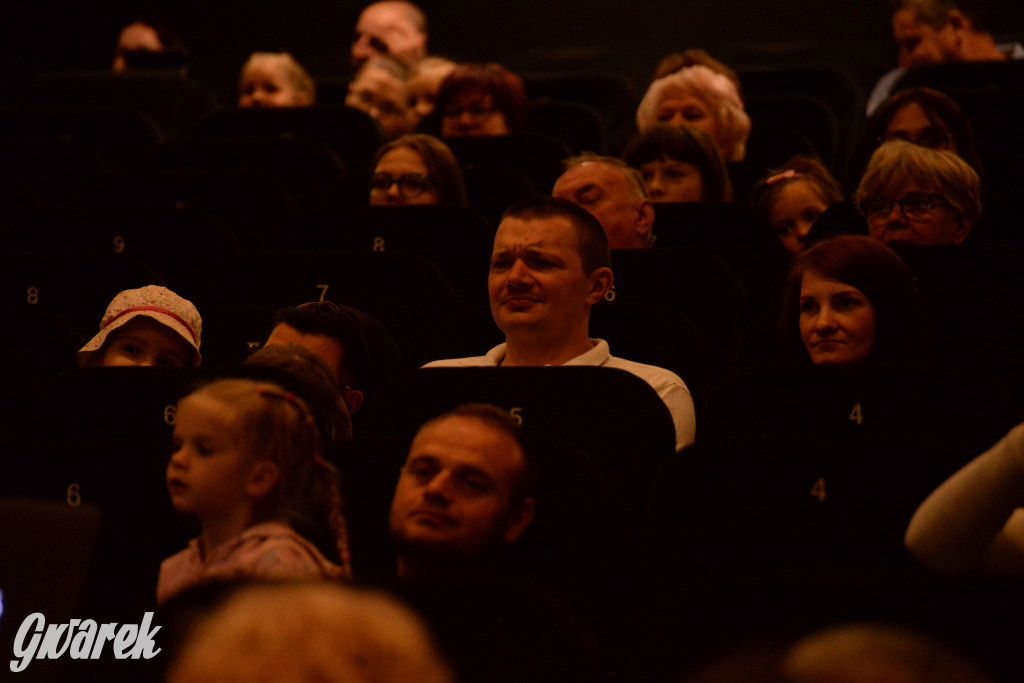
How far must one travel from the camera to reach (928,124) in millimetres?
2854

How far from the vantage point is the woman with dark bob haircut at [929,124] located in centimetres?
280

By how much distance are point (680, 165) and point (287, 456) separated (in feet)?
5.30

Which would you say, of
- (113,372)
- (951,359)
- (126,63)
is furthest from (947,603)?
(126,63)

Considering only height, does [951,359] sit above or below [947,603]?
above

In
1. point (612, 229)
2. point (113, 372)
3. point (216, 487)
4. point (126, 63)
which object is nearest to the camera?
point (216, 487)

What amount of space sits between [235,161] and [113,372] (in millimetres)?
1623

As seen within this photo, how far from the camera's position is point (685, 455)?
1522 mm

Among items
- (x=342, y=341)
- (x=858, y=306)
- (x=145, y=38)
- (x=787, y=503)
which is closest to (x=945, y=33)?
(x=858, y=306)

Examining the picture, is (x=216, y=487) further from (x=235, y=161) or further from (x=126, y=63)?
(x=126, y=63)

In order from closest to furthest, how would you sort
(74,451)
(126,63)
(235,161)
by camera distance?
1. (74,451)
2. (235,161)
3. (126,63)

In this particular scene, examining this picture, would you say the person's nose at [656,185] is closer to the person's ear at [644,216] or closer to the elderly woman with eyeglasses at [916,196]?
the person's ear at [644,216]

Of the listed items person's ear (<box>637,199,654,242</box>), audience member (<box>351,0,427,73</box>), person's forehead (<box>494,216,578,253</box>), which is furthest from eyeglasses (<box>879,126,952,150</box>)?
audience member (<box>351,0,427,73</box>)

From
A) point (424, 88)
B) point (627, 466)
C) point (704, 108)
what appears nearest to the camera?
point (627, 466)

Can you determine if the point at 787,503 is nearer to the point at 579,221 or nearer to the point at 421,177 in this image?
the point at 579,221
